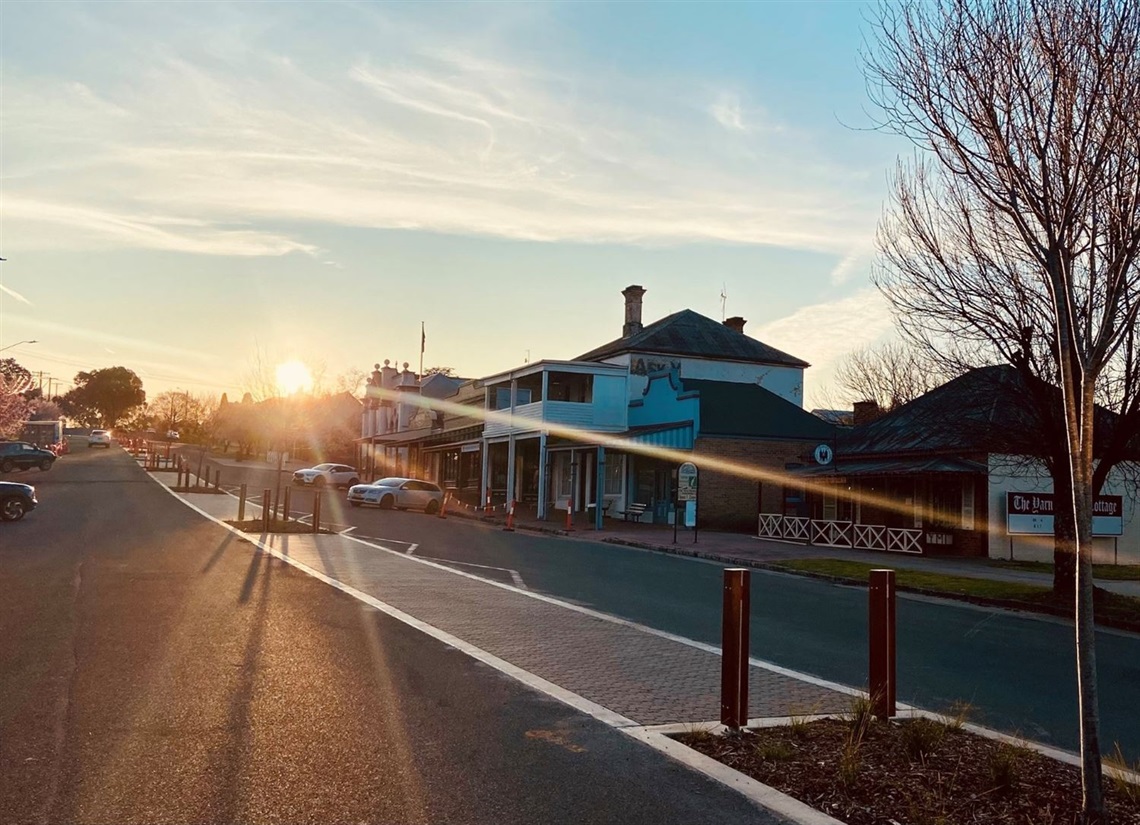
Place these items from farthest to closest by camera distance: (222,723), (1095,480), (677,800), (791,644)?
(1095,480) → (791,644) → (222,723) → (677,800)

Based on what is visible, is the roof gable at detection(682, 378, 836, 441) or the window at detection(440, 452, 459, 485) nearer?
the roof gable at detection(682, 378, 836, 441)

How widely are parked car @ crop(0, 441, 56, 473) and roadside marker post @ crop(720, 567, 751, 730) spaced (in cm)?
5094

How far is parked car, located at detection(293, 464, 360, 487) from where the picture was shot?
5347 centimetres

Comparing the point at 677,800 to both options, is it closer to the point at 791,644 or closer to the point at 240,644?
the point at 240,644

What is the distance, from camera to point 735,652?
6566 mm

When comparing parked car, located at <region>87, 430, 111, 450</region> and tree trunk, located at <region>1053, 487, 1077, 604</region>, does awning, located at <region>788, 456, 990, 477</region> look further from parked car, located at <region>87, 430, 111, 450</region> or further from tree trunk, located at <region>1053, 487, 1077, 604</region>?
parked car, located at <region>87, 430, 111, 450</region>

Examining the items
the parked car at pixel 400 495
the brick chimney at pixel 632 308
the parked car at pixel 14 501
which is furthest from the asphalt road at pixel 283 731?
the brick chimney at pixel 632 308

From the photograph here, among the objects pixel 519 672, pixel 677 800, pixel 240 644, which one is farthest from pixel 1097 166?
pixel 240 644

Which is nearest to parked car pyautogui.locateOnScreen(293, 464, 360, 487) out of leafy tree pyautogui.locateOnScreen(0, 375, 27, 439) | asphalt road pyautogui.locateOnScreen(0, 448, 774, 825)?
leafy tree pyautogui.locateOnScreen(0, 375, 27, 439)

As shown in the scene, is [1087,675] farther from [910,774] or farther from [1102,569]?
[1102,569]

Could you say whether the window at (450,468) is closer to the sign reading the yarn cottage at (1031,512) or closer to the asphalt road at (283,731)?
the sign reading the yarn cottage at (1031,512)

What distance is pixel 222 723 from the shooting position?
6.45 metres

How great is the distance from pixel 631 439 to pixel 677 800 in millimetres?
31214

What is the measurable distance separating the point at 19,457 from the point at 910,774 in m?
52.8
